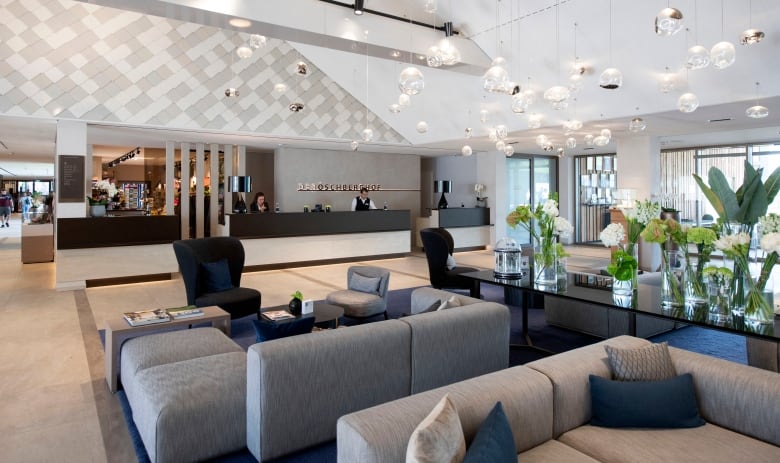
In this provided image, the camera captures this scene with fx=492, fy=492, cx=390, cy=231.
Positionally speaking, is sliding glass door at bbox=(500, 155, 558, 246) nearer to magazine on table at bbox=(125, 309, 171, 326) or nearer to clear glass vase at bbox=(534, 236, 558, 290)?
clear glass vase at bbox=(534, 236, 558, 290)

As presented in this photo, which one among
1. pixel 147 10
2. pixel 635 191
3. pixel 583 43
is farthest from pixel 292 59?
pixel 635 191

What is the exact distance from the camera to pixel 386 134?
11.2 metres

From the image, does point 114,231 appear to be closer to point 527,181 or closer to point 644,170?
point 644,170

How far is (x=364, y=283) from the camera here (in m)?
6.11

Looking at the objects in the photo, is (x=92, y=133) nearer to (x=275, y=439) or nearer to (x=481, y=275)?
(x=481, y=275)

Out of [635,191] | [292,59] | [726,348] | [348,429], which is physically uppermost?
[292,59]

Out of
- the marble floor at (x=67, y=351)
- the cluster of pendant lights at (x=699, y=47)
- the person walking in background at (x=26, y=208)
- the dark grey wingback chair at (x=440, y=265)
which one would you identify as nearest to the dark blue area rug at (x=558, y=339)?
the marble floor at (x=67, y=351)

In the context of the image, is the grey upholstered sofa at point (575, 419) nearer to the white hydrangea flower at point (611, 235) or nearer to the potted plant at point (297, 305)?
the white hydrangea flower at point (611, 235)

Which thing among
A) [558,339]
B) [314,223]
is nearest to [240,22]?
[558,339]

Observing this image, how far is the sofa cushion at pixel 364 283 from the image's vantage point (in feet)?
19.7

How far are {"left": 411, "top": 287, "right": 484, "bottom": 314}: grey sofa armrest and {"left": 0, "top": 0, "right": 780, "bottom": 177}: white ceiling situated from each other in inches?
132

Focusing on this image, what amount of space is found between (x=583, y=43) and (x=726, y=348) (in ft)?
13.8

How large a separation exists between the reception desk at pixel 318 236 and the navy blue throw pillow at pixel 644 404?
333 inches

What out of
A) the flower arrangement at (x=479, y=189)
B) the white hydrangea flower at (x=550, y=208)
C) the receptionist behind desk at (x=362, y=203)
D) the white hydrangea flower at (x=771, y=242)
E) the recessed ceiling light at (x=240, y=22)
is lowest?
the white hydrangea flower at (x=771, y=242)
